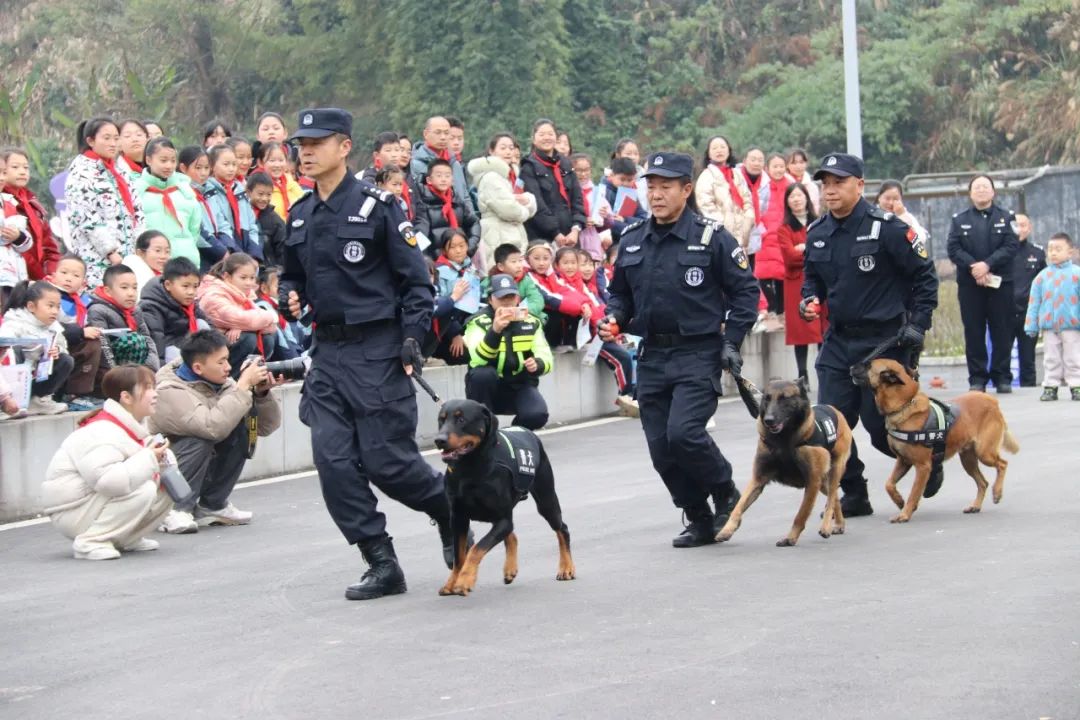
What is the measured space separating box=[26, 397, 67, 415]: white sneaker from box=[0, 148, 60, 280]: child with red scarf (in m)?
1.26

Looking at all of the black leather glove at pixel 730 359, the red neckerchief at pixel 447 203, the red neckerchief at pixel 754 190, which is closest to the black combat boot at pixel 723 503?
the black leather glove at pixel 730 359

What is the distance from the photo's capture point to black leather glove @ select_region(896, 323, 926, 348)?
9.90 m

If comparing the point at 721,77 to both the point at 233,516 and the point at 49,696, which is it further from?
the point at 49,696

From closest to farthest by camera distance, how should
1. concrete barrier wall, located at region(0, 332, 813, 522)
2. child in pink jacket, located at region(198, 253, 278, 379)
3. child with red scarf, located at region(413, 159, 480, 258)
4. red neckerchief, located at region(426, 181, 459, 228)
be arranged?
1. concrete barrier wall, located at region(0, 332, 813, 522)
2. child in pink jacket, located at region(198, 253, 278, 379)
3. child with red scarf, located at region(413, 159, 480, 258)
4. red neckerchief, located at region(426, 181, 459, 228)

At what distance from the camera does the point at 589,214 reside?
687 inches

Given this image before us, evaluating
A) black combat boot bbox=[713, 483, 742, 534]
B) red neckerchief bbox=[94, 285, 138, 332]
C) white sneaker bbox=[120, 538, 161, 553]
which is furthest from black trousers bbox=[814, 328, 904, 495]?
red neckerchief bbox=[94, 285, 138, 332]

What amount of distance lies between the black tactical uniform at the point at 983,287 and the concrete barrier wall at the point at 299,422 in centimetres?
203

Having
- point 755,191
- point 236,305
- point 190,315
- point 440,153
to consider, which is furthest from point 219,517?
point 755,191

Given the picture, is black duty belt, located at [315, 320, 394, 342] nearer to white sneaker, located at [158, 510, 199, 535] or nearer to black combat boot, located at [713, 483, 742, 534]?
black combat boot, located at [713, 483, 742, 534]

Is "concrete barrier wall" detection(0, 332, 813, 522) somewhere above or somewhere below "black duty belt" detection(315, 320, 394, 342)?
below

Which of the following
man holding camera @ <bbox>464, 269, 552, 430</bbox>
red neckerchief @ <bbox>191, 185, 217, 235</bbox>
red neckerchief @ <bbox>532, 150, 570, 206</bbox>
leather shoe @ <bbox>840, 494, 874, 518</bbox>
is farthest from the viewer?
red neckerchief @ <bbox>532, 150, 570, 206</bbox>

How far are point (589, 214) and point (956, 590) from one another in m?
10.0

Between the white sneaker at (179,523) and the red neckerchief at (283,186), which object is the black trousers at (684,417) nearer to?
the white sneaker at (179,523)

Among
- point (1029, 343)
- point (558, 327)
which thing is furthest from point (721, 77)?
point (558, 327)
